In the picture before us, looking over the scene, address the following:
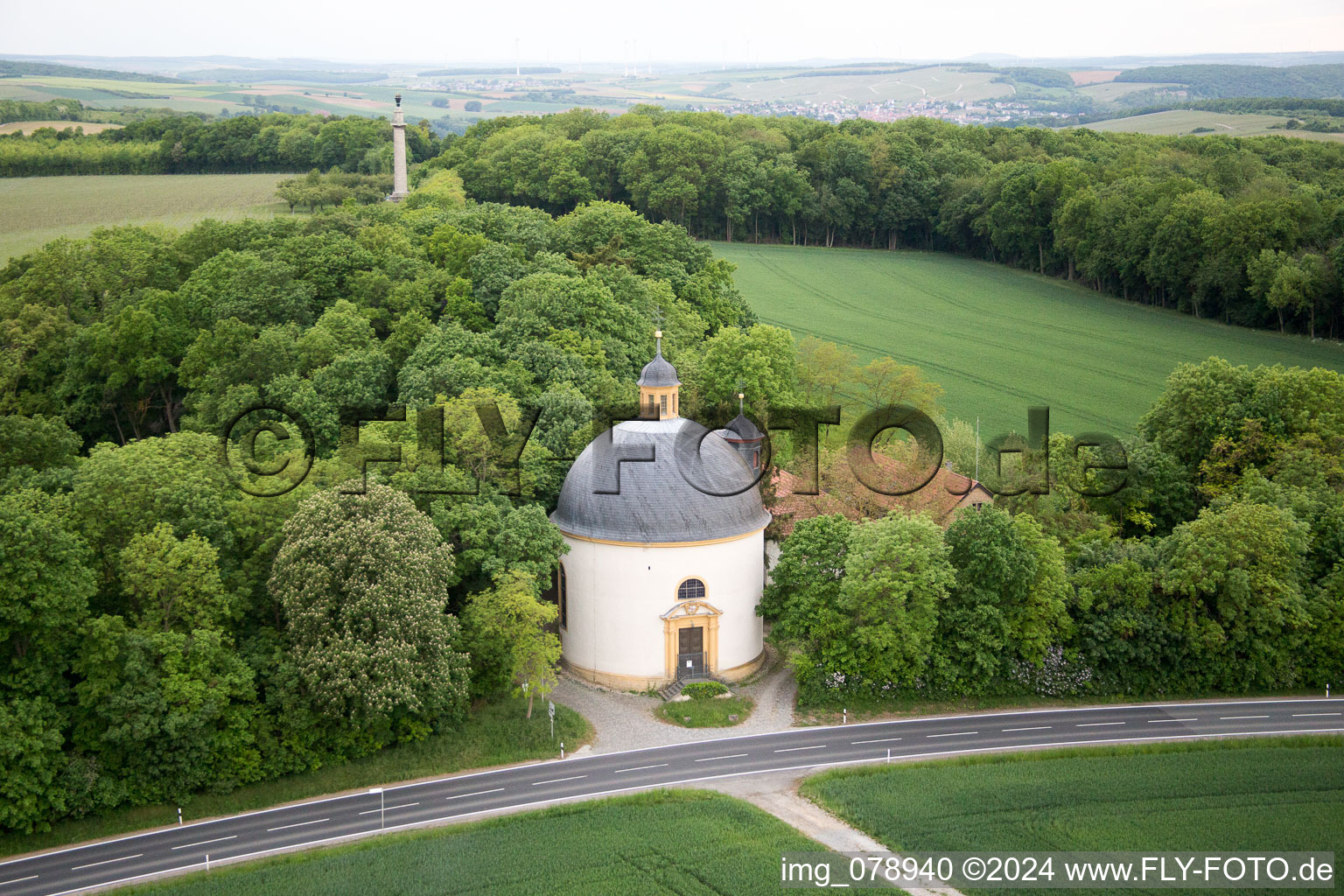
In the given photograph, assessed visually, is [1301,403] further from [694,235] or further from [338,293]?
[694,235]

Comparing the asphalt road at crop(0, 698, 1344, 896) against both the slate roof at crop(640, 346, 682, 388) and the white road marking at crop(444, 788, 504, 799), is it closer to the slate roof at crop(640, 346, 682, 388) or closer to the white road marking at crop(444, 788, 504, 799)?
the white road marking at crop(444, 788, 504, 799)

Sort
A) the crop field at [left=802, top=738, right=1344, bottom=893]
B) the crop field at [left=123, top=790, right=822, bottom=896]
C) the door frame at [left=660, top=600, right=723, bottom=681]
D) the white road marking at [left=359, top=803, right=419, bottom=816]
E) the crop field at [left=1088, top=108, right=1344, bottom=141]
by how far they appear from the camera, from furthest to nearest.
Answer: the crop field at [left=1088, top=108, right=1344, bottom=141] → the door frame at [left=660, top=600, right=723, bottom=681] → the white road marking at [left=359, top=803, right=419, bottom=816] → the crop field at [left=802, top=738, right=1344, bottom=893] → the crop field at [left=123, top=790, right=822, bottom=896]

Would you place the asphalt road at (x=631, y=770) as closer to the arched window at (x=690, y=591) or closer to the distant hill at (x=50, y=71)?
the arched window at (x=690, y=591)

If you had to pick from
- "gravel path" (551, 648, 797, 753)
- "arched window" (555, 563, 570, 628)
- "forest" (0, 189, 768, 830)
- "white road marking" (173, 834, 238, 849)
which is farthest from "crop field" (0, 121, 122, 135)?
"white road marking" (173, 834, 238, 849)

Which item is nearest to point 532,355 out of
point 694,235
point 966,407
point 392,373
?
point 392,373

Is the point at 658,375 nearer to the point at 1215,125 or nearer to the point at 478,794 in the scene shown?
the point at 478,794

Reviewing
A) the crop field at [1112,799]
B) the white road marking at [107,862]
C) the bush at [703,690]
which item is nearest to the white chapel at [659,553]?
the bush at [703,690]
